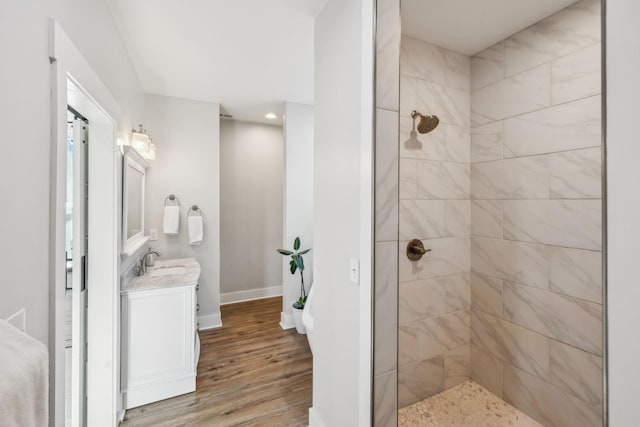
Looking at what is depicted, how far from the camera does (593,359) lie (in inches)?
43.1

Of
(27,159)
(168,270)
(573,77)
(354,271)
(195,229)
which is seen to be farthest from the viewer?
(195,229)

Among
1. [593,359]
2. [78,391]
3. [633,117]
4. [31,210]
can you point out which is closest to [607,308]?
[633,117]

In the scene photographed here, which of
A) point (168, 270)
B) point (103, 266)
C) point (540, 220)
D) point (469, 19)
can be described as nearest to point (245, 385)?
point (168, 270)

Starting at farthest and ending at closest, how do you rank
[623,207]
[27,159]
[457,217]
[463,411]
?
[457,217], [463,411], [27,159], [623,207]

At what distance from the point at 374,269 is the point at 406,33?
4.78ft

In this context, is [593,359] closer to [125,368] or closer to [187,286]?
[187,286]

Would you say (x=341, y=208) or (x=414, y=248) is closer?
(x=341, y=208)

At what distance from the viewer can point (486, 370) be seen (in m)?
1.75

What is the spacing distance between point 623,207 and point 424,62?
162 cm

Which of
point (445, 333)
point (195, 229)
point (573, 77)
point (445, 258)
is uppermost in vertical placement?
point (573, 77)

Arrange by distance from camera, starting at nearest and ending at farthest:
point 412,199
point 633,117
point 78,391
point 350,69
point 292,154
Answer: point 633,117 → point 350,69 → point 78,391 → point 412,199 → point 292,154

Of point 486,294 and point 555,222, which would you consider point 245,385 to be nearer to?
point 486,294

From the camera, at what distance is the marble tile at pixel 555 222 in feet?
3.46

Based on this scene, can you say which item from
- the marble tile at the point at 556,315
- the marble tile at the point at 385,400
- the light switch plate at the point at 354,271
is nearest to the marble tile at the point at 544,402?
the marble tile at the point at 556,315
